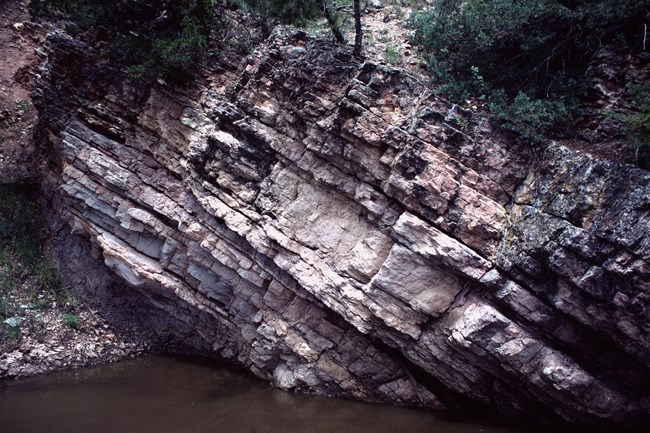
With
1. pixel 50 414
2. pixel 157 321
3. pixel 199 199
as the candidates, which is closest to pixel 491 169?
pixel 199 199

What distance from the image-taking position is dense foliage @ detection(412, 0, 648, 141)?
8.72m

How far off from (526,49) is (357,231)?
5.03 meters

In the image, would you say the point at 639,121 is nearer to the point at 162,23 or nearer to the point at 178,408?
the point at 178,408

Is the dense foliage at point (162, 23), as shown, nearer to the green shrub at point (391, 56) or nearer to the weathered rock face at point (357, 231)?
the weathered rock face at point (357, 231)

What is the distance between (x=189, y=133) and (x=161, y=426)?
20.6ft

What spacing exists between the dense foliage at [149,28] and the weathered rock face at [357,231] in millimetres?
587

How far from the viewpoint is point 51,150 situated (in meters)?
13.0

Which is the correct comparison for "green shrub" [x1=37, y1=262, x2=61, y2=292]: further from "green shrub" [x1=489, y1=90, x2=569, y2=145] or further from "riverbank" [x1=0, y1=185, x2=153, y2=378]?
"green shrub" [x1=489, y1=90, x2=569, y2=145]

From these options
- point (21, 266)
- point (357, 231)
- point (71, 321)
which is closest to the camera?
point (357, 231)

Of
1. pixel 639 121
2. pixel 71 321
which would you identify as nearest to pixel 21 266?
pixel 71 321

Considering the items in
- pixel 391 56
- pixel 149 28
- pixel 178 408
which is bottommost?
pixel 178 408

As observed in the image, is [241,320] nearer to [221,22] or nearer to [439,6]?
[221,22]

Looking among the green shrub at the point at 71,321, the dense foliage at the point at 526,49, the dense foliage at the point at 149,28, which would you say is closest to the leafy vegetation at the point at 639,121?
the dense foliage at the point at 526,49

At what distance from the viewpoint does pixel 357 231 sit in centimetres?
951
